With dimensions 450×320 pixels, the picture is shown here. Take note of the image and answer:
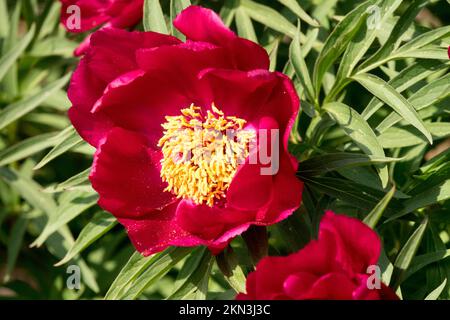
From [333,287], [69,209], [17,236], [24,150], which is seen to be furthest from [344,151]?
[17,236]

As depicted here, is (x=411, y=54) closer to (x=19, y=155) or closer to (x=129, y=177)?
(x=129, y=177)

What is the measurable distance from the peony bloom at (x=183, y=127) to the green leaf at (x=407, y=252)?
0.16 m

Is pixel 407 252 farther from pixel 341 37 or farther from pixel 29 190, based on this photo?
pixel 29 190

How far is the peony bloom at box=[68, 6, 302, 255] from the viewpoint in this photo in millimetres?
1182

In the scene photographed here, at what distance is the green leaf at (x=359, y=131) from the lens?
4.04ft

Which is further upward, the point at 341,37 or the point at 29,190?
the point at 341,37

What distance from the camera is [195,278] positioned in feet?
4.45

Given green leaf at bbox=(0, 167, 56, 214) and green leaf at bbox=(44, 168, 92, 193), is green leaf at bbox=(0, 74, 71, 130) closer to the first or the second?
green leaf at bbox=(0, 167, 56, 214)

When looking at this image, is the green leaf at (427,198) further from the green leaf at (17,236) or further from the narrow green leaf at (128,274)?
the green leaf at (17,236)

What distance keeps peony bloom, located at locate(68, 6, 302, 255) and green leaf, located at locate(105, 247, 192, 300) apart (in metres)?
0.07

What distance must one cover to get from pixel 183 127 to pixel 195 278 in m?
0.24

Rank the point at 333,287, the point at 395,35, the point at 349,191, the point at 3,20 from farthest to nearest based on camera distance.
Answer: the point at 3,20 → the point at 395,35 → the point at 349,191 → the point at 333,287

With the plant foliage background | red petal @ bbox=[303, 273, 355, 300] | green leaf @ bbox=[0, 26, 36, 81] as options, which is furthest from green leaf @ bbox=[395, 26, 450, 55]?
green leaf @ bbox=[0, 26, 36, 81]
